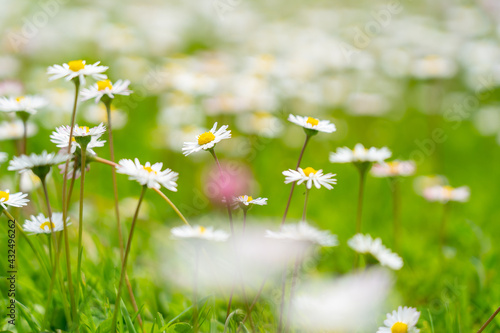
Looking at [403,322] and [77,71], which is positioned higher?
[77,71]

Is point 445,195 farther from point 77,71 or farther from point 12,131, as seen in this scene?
point 12,131

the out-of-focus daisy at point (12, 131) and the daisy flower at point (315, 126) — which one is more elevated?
the daisy flower at point (315, 126)

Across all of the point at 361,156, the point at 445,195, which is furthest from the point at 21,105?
the point at 445,195

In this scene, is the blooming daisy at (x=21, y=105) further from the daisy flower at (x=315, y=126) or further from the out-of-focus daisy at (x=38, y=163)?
the daisy flower at (x=315, y=126)

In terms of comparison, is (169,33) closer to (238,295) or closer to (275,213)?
(275,213)

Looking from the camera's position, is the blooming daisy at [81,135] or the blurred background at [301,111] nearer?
the blooming daisy at [81,135]

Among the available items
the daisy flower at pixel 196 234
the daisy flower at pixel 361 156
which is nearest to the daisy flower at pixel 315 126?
the daisy flower at pixel 361 156

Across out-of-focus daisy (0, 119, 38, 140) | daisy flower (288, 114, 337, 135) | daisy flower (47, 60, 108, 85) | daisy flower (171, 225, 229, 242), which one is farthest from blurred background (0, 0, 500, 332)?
daisy flower (47, 60, 108, 85)

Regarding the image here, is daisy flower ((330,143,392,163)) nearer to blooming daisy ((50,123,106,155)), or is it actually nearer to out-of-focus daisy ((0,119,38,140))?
blooming daisy ((50,123,106,155))

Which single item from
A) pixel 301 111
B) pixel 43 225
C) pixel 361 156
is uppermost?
pixel 361 156

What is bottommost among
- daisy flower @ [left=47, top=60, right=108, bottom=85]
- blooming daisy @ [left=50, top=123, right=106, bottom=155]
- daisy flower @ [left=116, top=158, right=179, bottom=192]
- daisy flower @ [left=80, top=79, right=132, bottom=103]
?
daisy flower @ [left=116, top=158, right=179, bottom=192]
